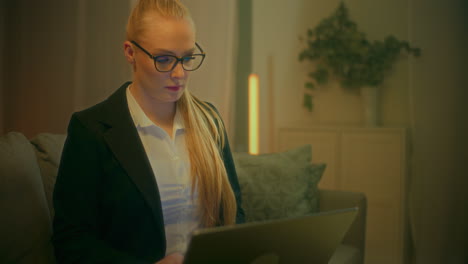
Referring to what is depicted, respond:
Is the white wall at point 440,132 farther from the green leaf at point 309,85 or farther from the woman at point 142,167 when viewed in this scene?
the woman at point 142,167

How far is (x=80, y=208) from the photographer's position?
0.91 m

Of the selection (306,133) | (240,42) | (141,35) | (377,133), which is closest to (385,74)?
(377,133)

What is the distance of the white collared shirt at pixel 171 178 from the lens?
102cm

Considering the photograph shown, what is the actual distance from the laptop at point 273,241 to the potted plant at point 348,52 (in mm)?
1999

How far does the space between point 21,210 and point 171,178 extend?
416mm

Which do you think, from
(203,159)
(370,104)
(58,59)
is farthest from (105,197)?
(370,104)

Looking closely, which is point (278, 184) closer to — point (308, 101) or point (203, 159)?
point (203, 159)

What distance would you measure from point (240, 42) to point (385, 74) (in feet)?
3.95

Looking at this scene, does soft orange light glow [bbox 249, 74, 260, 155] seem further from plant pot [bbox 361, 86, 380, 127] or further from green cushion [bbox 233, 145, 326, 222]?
green cushion [bbox 233, 145, 326, 222]

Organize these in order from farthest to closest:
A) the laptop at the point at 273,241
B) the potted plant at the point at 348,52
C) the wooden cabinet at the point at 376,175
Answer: the potted plant at the point at 348,52 → the wooden cabinet at the point at 376,175 → the laptop at the point at 273,241

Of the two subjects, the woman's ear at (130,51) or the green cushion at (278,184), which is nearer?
the woman's ear at (130,51)

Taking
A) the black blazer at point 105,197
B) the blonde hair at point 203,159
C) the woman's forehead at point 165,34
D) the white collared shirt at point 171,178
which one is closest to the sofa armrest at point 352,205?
the blonde hair at point 203,159

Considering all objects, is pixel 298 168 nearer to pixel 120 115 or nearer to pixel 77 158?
pixel 120 115

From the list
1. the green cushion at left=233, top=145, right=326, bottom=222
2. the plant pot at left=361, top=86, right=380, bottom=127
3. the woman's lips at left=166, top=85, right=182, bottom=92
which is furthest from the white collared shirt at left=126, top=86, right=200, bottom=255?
the plant pot at left=361, top=86, right=380, bottom=127
